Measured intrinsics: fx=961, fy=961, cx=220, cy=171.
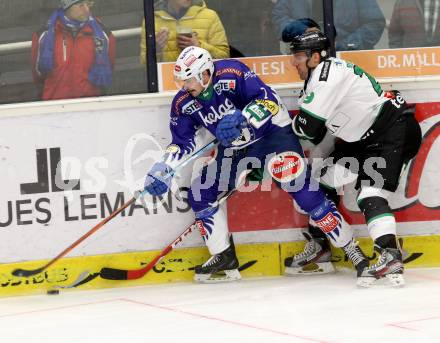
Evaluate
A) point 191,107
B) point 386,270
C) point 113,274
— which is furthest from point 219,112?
point 386,270

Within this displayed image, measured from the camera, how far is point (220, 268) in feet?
16.2

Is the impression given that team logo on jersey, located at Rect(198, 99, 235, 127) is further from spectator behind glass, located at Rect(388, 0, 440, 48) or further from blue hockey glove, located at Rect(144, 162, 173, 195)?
spectator behind glass, located at Rect(388, 0, 440, 48)

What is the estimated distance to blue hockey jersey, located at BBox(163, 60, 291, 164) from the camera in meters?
4.78

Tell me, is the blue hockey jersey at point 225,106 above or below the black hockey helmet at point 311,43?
below

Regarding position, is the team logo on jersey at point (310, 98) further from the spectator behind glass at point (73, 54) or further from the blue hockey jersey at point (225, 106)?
the spectator behind glass at point (73, 54)

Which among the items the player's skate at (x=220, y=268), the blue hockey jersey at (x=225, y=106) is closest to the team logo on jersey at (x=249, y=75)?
the blue hockey jersey at (x=225, y=106)


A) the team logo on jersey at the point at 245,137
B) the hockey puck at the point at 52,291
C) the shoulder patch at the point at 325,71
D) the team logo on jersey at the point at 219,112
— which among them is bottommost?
the hockey puck at the point at 52,291

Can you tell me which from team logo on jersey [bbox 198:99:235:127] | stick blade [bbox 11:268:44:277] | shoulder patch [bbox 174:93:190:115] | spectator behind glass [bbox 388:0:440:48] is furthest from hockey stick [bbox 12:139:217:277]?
spectator behind glass [bbox 388:0:440:48]

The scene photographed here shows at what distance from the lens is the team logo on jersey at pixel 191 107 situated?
4.84 m

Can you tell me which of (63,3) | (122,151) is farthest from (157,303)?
(63,3)

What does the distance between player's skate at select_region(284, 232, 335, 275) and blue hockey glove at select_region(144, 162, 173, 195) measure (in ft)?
2.64

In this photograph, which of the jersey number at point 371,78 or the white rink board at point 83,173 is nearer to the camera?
the jersey number at point 371,78

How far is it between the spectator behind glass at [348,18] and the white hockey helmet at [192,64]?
0.56 meters

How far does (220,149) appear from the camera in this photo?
16.3 feet
